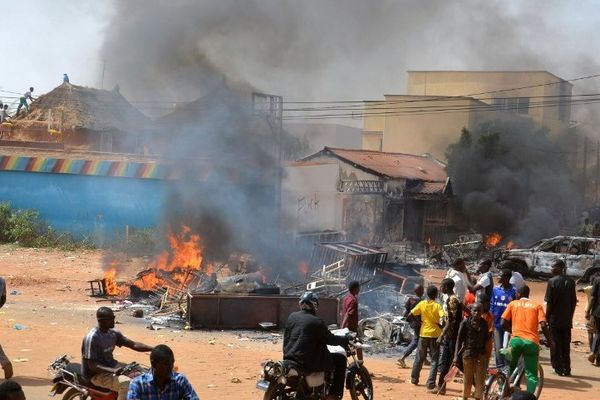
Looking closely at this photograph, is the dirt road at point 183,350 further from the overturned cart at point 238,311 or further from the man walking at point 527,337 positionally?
the man walking at point 527,337

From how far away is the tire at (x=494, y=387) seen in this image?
322 inches

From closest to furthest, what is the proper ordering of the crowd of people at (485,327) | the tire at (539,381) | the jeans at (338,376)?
the jeans at (338,376) < the crowd of people at (485,327) < the tire at (539,381)

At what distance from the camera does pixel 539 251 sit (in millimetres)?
24281

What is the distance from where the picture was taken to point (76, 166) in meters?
29.9

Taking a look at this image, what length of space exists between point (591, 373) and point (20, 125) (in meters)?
34.1

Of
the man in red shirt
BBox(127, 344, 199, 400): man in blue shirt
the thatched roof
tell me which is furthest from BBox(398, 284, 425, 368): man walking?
the thatched roof

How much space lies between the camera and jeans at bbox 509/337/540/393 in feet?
26.4

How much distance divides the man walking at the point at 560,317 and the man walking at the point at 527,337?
2451 mm

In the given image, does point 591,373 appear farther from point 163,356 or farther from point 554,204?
point 554,204

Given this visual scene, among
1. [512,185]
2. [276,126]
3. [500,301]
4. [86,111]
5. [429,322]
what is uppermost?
[86,111]

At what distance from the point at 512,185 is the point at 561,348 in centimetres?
2903

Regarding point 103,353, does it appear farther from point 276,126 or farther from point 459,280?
point 276,126

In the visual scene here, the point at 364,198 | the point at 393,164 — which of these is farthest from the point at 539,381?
the point at 393,164

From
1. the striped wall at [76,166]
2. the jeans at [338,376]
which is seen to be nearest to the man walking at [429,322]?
the jeans at [338,376]
